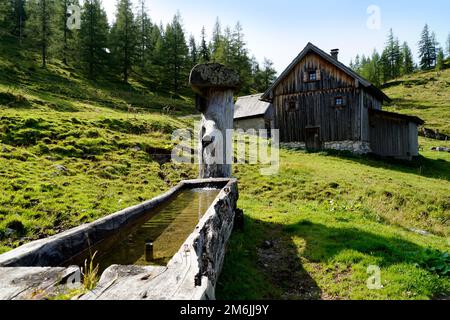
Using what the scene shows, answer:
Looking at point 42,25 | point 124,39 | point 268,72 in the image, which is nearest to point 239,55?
point 268,72

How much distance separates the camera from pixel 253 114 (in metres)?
36.3

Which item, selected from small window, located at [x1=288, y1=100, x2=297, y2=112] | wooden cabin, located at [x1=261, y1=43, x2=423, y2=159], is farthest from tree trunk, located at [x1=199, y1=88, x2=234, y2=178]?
small window, located at [x1=288, y1=100, x2=297, y2=112]

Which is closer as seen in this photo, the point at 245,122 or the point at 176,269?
the point at 176,269

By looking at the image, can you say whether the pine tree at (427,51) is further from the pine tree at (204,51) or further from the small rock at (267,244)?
the small rock at (267,244)

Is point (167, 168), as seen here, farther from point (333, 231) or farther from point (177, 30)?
point (177, 30)

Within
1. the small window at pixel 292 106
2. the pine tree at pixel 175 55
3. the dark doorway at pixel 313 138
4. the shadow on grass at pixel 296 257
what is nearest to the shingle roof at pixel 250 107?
Result: the small window at pixel 292 106

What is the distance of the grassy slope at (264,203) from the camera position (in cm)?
516

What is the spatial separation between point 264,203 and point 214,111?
4.68m

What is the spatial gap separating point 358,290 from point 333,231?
8.38 ft

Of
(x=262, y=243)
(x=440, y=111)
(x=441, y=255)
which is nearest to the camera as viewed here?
(x=441, y=255)

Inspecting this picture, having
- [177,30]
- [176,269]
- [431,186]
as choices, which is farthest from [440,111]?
[176,269]

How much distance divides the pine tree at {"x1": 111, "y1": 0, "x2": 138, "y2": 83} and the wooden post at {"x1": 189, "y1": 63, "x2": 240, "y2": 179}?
164 feet

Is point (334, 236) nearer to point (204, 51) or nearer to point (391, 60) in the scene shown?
point (204, 51)
